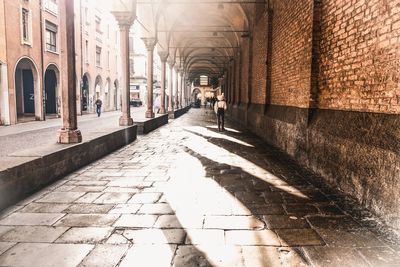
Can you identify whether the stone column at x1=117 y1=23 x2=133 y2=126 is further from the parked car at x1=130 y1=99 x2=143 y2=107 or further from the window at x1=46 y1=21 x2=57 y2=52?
the parked car at x1=130 y1=99 x2=143 y2=107

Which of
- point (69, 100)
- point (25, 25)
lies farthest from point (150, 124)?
point (25, 25)

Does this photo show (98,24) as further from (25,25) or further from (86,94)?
(25,25)

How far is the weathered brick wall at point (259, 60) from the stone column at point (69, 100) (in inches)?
262

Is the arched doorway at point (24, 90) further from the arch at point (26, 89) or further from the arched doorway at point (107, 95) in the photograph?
the arched doorway at point (107, 95)

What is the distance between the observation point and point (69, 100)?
6348mm

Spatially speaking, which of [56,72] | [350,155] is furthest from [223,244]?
[56,72]

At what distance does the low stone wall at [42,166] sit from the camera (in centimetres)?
403

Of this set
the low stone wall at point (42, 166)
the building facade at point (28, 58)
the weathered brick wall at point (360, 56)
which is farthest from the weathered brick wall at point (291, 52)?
the building facade at point (28, 58)

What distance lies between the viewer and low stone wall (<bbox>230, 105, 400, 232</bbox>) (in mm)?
3482

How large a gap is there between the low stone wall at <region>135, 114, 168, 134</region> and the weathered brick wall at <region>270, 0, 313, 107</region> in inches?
183

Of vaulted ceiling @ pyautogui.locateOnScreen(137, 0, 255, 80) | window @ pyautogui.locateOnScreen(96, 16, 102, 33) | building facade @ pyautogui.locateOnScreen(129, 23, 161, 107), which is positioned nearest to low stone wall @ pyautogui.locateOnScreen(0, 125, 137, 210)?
vaulted ceiling @ pyautogui.locateOnScreen(137, 0, 255, 80)

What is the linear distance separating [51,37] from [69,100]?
→ 16.7 m

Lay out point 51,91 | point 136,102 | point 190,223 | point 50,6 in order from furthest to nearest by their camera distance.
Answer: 1. point 136,102
2. point 51,91
3. point 50,6
4. point 190,223

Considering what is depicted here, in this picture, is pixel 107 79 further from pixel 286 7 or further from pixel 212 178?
pixel 212 178
